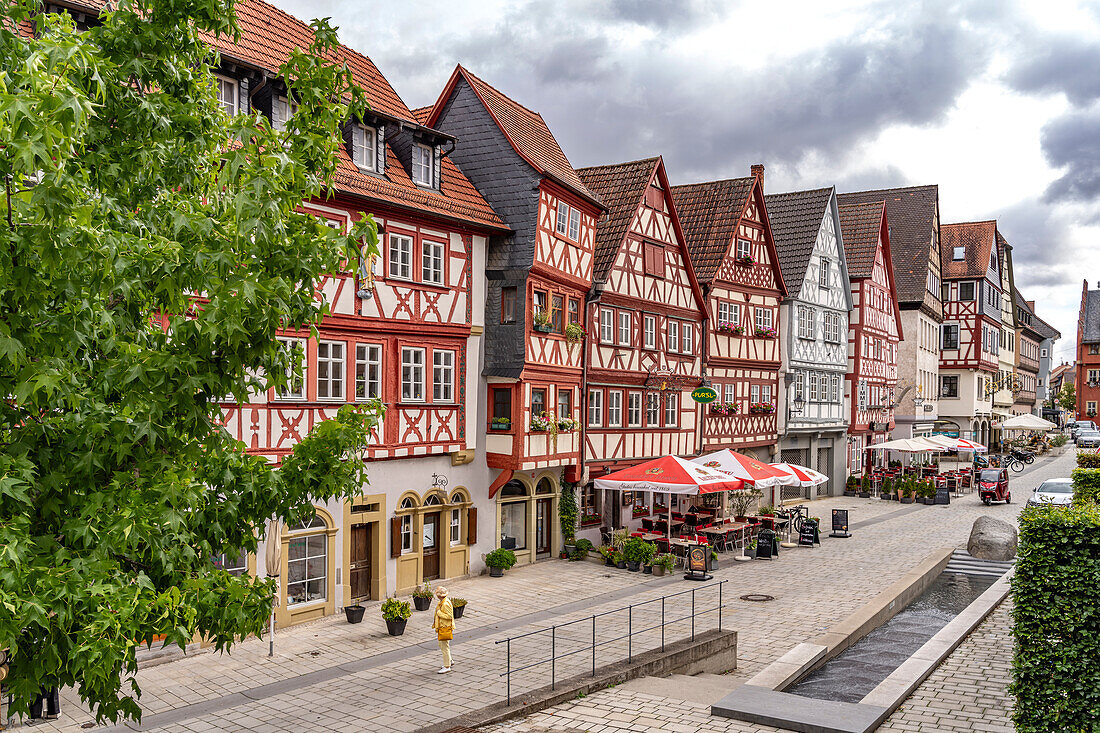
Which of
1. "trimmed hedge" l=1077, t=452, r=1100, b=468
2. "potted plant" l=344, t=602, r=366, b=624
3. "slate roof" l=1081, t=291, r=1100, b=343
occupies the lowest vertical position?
"potted plant" l=344, t=602, r=366, b=624

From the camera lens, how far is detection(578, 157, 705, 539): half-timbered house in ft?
87.6

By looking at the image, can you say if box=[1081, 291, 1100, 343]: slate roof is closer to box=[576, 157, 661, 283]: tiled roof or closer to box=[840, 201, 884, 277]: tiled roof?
box=[840, 201, 884, 277]: tiled roof

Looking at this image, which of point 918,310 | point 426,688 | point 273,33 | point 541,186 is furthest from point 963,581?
point 918,310

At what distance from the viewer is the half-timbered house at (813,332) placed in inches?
1485

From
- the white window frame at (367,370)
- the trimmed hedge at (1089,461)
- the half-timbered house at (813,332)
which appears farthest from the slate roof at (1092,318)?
the white window frame at (367,370)

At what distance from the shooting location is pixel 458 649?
16.2 metres

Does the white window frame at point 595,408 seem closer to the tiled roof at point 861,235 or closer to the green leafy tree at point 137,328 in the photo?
the green leafy tree at point 137,328

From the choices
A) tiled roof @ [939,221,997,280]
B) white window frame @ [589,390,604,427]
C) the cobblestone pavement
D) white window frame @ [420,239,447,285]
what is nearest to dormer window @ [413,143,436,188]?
white window frame @ [420,239,447,285]

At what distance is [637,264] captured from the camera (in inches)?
1113

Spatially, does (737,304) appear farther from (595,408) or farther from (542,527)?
(542,527)

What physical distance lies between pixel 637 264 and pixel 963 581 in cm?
1240

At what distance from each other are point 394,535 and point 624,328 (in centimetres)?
1035

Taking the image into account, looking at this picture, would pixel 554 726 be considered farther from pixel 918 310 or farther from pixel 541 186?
pixel 918 310

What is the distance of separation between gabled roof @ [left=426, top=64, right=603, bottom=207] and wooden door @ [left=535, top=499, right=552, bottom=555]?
8.29 m
